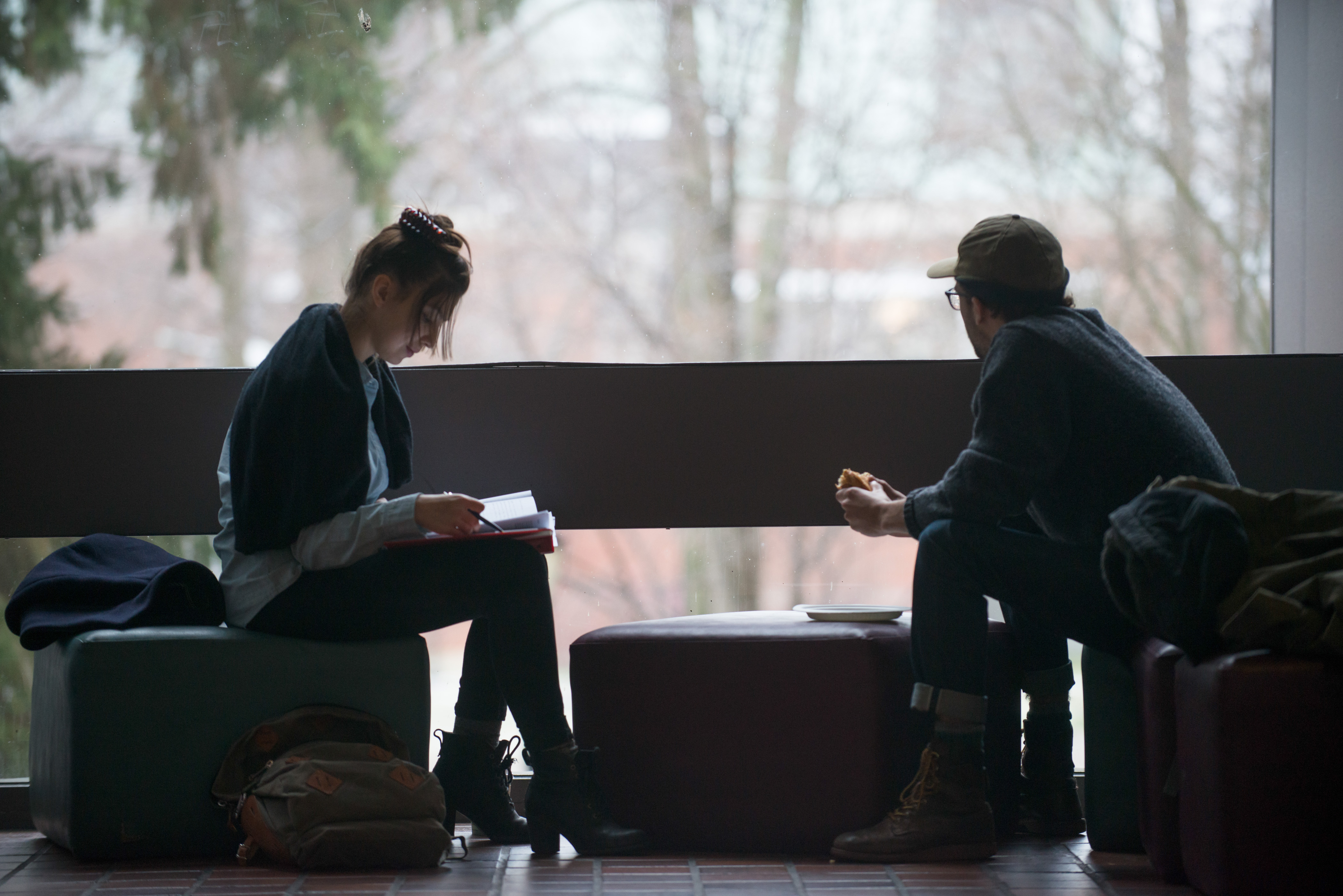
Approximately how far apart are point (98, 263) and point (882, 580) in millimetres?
2153

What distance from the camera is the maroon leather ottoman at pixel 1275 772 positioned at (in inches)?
67.9

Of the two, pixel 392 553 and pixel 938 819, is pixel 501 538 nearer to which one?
pixel 392 553

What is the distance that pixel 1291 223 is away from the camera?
311 centimetres

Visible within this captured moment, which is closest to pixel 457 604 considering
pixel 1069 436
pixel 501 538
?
pixel 501 538

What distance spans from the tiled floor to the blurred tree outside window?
3.19ft

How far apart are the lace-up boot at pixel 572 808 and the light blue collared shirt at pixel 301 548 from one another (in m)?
0.50

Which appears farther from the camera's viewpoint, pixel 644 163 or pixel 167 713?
pixel 644 163

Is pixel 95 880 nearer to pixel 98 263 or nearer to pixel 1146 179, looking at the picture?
pixel 98 263

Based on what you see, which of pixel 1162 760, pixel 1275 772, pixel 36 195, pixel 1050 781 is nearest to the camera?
pixel 1275 772

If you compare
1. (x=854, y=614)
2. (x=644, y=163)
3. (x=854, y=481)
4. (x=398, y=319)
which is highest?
(x=644, y=163)

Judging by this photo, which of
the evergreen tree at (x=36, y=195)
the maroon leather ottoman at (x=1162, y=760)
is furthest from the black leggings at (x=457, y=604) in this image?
the evergreen tree at (x=36, y=195)

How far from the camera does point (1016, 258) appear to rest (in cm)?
225

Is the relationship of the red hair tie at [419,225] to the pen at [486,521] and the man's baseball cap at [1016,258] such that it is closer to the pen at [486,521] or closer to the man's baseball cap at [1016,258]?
the pen at [486,521]

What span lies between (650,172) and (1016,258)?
1212 millimetres
